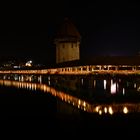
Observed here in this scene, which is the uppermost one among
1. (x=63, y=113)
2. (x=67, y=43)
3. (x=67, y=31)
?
(x=67, y=31)

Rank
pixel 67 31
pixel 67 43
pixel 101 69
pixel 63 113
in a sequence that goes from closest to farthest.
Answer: pixel 63 113
pixel 101 69
pixel 67 43
pixel 67 31

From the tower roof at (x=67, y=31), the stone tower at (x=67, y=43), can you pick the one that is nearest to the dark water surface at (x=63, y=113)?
the stone tower at (x=67, y=43)

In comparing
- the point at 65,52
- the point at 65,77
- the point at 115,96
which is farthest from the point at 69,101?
the point at 65,52

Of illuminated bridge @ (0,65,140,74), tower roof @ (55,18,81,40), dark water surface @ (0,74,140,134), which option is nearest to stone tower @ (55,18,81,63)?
tower roof @ (55,18,81,40)

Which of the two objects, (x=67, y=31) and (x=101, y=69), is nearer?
(x=101, y=69)

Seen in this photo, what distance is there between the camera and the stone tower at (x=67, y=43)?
5303 cm

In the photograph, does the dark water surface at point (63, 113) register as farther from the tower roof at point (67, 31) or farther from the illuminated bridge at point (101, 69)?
the tower roof at point (67, 31)

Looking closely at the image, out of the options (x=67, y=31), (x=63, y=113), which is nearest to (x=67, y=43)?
(x=67, y=31)

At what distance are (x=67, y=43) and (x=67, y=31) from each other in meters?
1.98

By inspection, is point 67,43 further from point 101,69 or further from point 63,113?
point 63,113

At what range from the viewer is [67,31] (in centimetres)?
5503

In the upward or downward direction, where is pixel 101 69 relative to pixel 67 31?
downward

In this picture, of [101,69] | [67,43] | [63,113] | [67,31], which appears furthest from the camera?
[67,31]

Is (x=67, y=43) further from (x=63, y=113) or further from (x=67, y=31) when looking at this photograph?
(x=63, y=113)
